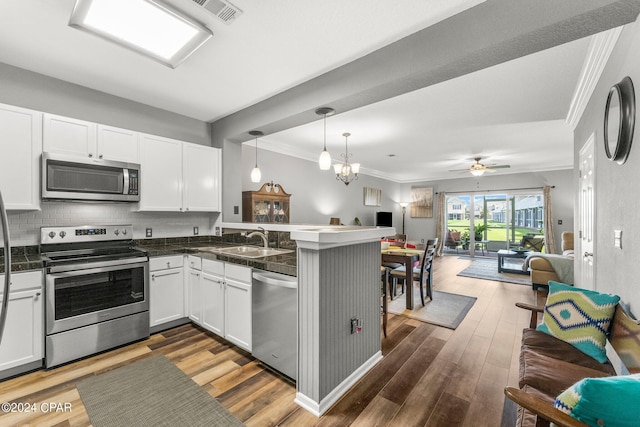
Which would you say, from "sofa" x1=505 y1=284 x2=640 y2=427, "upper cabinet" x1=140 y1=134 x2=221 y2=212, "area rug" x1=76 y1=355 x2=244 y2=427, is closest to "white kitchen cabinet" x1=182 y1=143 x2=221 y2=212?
"upper cabinet" x1=140 y1=134 x2=221 y2=212

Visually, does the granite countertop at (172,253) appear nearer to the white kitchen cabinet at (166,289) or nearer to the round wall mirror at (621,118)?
the white kitchen cabinet at (166,289)

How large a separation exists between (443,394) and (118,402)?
7.62 ft

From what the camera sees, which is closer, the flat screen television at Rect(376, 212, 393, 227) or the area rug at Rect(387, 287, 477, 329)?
the area rug at Rect(387, 287, 477, 329)

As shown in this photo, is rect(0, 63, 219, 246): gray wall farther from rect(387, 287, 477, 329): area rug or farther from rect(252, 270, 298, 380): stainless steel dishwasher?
rect(387, 287, 477, 329): area rug

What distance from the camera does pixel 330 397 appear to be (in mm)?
1923

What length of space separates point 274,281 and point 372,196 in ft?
21.2

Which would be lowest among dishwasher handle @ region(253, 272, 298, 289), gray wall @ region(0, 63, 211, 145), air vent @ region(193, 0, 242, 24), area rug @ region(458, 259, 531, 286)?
area rug @ region(458, 259, 531, 286)

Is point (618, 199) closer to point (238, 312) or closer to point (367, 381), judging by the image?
point (367, 381)

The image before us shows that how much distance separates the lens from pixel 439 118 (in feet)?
12.6

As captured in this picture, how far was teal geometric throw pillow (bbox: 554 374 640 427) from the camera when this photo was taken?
873mm

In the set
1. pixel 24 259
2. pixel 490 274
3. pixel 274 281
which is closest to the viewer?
pixel 274 281

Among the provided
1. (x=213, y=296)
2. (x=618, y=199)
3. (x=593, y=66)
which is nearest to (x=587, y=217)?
(x=618, y=199)

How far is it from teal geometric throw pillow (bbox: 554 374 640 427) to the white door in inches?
91.5

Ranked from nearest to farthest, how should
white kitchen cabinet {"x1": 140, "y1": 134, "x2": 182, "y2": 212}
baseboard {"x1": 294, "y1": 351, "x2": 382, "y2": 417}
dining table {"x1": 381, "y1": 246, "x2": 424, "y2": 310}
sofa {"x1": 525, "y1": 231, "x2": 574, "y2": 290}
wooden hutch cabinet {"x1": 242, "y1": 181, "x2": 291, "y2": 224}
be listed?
1. baseboard {"x1": 294, "y1": 351, "x2": 382, "y2": 417}
2. white kitchen cabinet {"x1": 140, "y1": 134, "x2": 182, "y2": 212}
3. dining table {"x1": 381, "y1": 246, "x2": 424, "y2": 310}
4. wooden hutch cabinet {"x1": 242, "y1": 181, "x2": 291, "y2": 224}
5. sofa {"x1": 525, "y1": 231, "x2": 574, "y2": 290}
